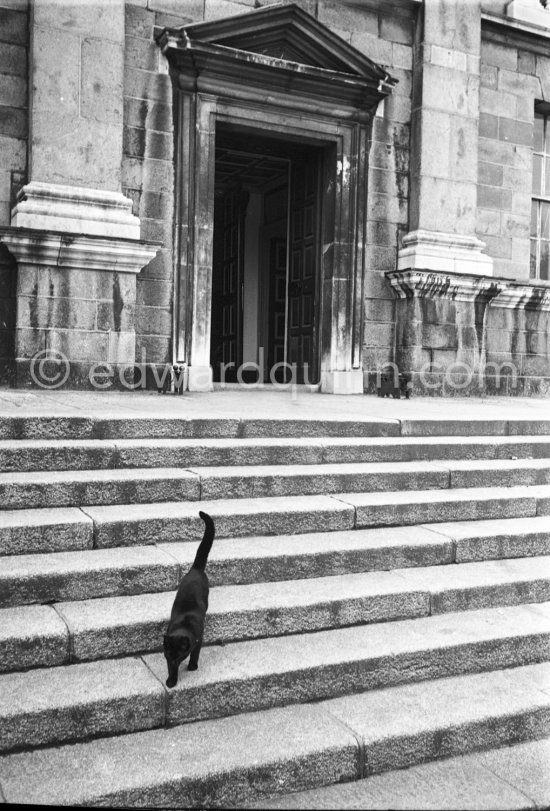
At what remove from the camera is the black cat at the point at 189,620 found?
2.93 metres

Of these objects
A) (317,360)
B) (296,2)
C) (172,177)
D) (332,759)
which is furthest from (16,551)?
(296,2)

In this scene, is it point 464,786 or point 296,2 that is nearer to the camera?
point 464,786

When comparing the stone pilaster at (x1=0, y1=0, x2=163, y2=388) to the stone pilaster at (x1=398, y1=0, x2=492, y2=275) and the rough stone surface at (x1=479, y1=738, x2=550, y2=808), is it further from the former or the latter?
the rough stone surface at (x1=479, y1=738, x2=550, y2=808)

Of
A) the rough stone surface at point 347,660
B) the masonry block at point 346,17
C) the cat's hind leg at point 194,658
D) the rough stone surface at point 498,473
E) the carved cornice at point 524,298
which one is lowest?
the rough stone surface at point 347,660

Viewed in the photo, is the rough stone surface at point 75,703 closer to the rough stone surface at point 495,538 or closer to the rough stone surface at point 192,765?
the rough stone surface at point 192,765

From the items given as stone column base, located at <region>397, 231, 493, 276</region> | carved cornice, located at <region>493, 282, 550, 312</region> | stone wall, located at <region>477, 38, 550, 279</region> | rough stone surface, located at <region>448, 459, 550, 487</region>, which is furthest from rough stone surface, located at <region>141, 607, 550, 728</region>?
stone wall, located at <region>477, 38, 550, 279</region>

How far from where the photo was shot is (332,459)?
17.1ft

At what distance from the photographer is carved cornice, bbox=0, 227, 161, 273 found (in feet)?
25.0

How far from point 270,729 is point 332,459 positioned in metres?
2.42

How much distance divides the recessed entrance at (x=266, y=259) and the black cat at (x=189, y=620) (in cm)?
702

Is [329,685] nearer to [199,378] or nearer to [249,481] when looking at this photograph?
[249,481]

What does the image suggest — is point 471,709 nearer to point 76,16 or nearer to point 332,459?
point 332,459

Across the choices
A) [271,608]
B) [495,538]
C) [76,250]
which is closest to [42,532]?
[271,608]

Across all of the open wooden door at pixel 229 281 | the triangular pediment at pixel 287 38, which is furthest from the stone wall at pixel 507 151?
the open wooden door at pixel 229 281
